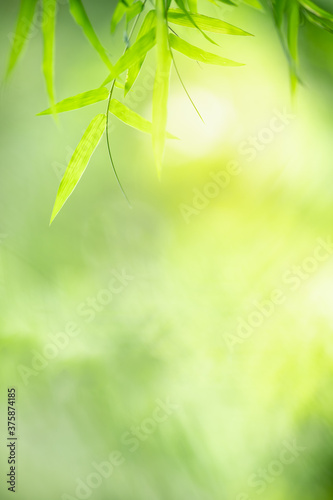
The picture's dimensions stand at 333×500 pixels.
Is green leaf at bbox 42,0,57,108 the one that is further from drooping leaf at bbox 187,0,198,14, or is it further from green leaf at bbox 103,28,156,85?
drooping leaf at bbox 187,0,198,14

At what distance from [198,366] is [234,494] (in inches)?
10.8

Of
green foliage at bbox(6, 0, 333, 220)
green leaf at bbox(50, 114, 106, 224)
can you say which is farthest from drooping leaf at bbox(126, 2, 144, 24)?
green leaf at bbox(50, 114, 106, 224)

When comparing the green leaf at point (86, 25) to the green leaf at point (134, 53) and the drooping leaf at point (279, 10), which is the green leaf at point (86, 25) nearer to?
the green leaf at point (134, 53)

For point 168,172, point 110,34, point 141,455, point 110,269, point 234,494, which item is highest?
point 110,34

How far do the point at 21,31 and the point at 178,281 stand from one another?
62cm

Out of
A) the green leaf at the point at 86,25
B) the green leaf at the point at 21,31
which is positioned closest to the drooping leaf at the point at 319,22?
the green leaf at the point at 86,25

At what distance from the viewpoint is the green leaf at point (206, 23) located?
0.87 m

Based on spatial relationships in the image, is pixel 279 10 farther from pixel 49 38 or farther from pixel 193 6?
pixel 49 38

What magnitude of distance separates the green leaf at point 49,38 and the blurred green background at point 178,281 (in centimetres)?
2

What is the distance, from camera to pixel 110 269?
0.89 m

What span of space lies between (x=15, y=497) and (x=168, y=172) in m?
0.74

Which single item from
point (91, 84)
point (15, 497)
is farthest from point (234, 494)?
point (91, 84)

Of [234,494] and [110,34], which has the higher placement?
[110,34]

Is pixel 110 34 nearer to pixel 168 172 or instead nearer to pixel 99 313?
pixel 168 172
